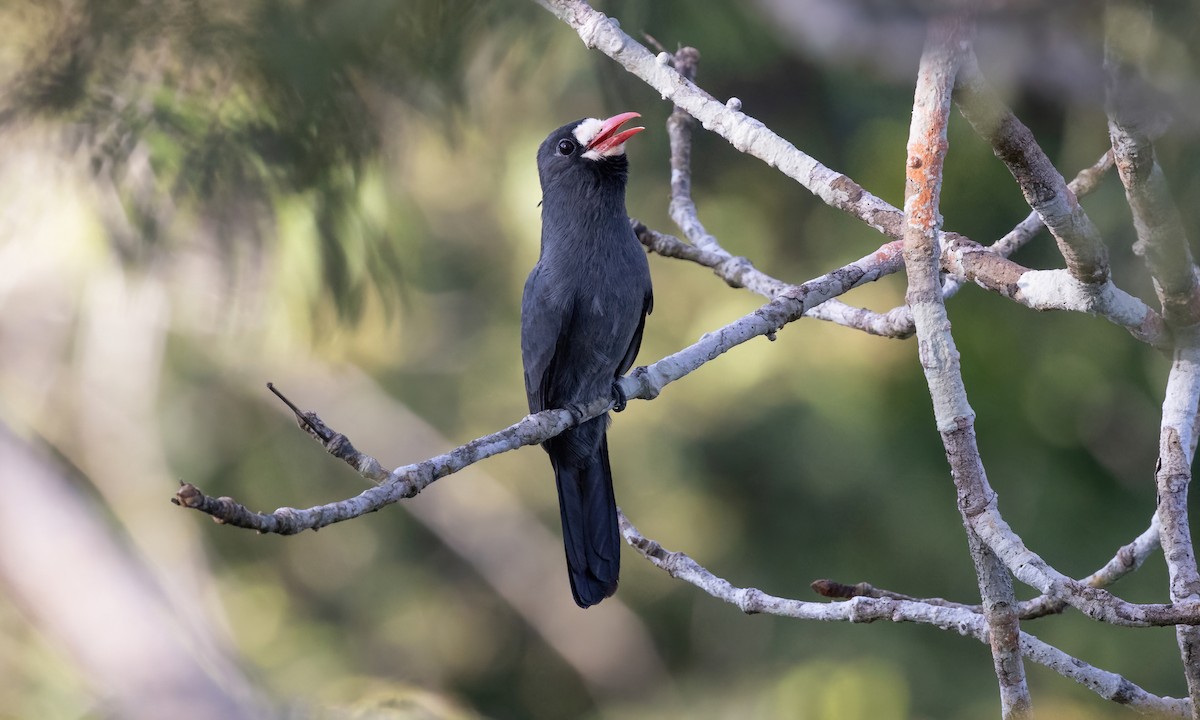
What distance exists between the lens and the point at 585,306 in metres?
3.16

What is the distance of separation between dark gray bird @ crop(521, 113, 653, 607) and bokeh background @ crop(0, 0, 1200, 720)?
0.30 meters

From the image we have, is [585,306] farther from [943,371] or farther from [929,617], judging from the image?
[943,371]

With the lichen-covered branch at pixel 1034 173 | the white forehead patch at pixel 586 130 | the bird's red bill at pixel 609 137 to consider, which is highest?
the white forehead patch at pixel 586 130

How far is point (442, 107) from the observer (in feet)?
7.86

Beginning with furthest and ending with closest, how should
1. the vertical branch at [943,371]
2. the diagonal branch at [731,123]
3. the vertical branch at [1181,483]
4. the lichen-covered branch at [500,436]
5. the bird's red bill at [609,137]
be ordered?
the bird's red bill at [609,137]
the diagonal branch at [731,123]
the vertical branch at [1181,483]
the vertical branch at [943,371]
the lichen-covered branch at [500,436]

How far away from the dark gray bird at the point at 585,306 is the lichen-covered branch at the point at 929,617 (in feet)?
2.12

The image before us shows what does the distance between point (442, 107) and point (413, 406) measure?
4.58 m

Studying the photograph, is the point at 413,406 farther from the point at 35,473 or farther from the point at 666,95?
the point at 666,95

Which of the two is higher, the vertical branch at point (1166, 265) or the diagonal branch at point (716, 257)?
the diagonal branch at point (716, 257)

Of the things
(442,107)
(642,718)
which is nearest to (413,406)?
(642,718)

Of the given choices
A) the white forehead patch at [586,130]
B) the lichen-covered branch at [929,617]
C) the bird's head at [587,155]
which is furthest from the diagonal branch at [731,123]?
the white forehead patch at [586,130]

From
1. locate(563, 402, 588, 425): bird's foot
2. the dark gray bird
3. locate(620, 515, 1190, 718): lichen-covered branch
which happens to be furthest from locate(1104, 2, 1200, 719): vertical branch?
the dark gray bird

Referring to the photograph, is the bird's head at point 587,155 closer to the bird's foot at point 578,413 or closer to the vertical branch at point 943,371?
the bird's foot at point 578,413

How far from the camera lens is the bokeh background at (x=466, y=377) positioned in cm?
196
